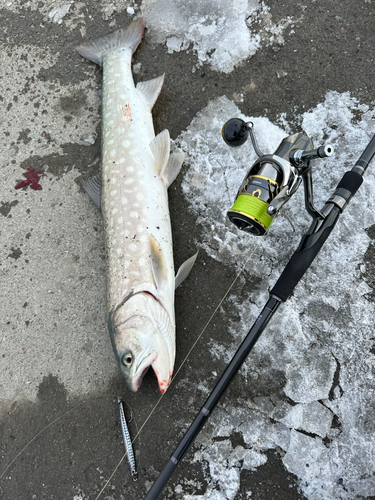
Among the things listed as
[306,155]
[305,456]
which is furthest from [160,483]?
[306,155]

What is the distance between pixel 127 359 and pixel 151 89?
2325mm

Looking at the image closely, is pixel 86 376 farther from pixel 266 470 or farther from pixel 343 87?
pixel 343 87

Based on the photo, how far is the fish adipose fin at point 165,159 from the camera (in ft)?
8.98

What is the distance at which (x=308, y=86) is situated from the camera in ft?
9.52

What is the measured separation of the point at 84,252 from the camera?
2.97m

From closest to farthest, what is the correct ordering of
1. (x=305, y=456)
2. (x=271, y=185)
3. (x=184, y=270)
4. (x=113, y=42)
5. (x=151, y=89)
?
(x=271, y=185) → (x=305, y=456) → (x=184, y=270) → (x=151, y=89) → (x=113, y=42)


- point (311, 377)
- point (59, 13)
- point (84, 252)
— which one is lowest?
point (311, 377)

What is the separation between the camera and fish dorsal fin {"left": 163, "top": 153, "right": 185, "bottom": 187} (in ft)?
9.22

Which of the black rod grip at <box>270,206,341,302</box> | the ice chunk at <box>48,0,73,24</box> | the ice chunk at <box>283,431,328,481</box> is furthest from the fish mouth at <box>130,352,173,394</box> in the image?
the ice chunk at <box>48,0,73,24</box>

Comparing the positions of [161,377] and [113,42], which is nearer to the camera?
[161,377]

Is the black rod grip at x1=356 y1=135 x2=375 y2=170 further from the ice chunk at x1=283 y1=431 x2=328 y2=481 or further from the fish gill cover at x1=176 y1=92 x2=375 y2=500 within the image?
the ice chunk at x1=283 y1=431 x2=328 y2=481

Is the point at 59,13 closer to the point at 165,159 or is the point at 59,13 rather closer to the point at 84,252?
the point at 165,159

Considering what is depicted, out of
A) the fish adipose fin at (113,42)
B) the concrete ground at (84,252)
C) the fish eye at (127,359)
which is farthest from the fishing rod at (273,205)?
the fish adipose fin at (113,42)

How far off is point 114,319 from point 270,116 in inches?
84.5
